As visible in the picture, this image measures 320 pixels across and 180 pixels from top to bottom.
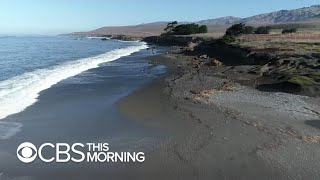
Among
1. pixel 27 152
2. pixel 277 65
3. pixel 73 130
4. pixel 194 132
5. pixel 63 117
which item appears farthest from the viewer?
pixel 277 65

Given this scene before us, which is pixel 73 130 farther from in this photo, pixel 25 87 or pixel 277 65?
pixel 277 65

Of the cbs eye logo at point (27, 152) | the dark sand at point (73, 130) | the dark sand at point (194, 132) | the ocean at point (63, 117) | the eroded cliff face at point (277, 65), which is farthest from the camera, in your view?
the eroded cliff face at point (277, 65)

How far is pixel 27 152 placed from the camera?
13305 mm

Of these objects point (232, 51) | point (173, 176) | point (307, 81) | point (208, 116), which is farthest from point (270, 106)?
point (232, 51)

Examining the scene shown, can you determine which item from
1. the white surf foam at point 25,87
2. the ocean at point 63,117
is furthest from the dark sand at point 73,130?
the white surf foam at point 25,87

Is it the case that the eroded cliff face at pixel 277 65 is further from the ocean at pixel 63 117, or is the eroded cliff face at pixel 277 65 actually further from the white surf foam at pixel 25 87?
the white surf foam at pixel 25 87

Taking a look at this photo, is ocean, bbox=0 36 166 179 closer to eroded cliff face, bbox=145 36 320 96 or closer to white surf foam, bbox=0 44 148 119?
white surf foam, bbox=0 44 148 119

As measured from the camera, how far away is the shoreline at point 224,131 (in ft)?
40.1

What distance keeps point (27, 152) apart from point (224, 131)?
6.77m

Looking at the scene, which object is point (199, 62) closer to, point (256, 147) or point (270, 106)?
point (270, 106)

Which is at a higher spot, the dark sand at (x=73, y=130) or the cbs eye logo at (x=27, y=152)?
the cbs eye logo at (x=27, y=152)

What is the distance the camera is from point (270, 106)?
20.2 meters

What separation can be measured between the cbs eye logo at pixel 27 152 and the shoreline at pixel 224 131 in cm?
313

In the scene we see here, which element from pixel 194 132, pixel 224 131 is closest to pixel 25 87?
pixel 194 132
